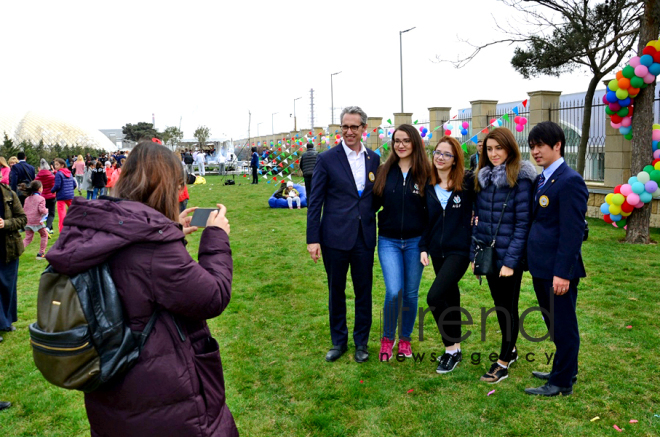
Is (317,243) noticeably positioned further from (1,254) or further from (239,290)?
(1,254)

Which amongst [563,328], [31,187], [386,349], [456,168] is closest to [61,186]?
[31,187]

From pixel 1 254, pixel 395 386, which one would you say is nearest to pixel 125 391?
pixel 395 386

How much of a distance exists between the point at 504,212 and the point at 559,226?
1.34ft

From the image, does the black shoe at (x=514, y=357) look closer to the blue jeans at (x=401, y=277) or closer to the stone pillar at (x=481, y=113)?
the blue jeans at (x=401, y=277)

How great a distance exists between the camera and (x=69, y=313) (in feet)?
5.85

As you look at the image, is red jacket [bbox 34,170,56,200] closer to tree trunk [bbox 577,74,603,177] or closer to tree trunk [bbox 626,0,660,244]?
tree trunk [bbox 626,0,660,244]

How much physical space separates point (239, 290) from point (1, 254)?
280 centimetres

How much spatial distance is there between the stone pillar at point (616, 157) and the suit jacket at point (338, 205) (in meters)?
9.46

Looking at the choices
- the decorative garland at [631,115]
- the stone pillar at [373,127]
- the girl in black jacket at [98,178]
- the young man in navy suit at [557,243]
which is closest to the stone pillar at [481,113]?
the decorative garland at [631,115]

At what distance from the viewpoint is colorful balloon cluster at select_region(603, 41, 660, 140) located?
9008 mm

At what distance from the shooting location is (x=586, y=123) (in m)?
13.2

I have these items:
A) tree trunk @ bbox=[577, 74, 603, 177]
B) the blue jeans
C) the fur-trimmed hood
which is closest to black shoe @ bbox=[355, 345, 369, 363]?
the blue jeans

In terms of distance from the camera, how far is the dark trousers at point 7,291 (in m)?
5.45

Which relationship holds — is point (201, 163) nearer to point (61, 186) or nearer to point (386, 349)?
point (61, 186)
